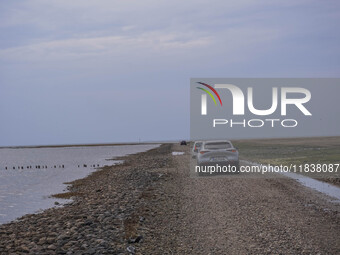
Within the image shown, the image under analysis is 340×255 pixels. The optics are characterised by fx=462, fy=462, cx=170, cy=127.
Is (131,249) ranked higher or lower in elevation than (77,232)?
higher

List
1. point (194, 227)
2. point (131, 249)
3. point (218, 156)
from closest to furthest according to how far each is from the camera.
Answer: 1. point (131, 249)
2. point (194, 227)
3. point (218, 156)

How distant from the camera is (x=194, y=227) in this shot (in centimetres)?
1323

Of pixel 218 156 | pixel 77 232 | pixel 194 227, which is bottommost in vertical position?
pixel 77 232

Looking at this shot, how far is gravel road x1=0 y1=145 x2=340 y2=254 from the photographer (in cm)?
1102

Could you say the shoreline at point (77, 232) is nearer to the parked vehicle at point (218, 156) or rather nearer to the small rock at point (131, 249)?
the small rock at point (131, 249)

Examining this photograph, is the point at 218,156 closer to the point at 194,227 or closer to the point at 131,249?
the point at 194,227

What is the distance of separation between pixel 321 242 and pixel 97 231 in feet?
20.2

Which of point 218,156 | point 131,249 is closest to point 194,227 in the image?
point 131,249

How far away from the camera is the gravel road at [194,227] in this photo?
11023mm

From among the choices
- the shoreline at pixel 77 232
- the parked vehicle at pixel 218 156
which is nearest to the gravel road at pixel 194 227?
the shoreline at pixel 77 232

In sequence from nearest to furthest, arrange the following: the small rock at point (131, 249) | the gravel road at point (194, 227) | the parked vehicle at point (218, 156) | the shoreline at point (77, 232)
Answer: the small rock at point (131, 249) → the gravel road at point (194, 227) → the shoreline at point (77, 232) → the parked vehicle at point (218, 156)

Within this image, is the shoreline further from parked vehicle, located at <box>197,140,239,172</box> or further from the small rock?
parked vehicle, located at <box>197,140,239,172</box>

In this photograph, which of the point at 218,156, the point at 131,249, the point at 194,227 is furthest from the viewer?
the point at 218,156

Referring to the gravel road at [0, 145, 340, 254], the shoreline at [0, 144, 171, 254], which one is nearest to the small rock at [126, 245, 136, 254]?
the gravel road at [0, 145, 340, 254]
